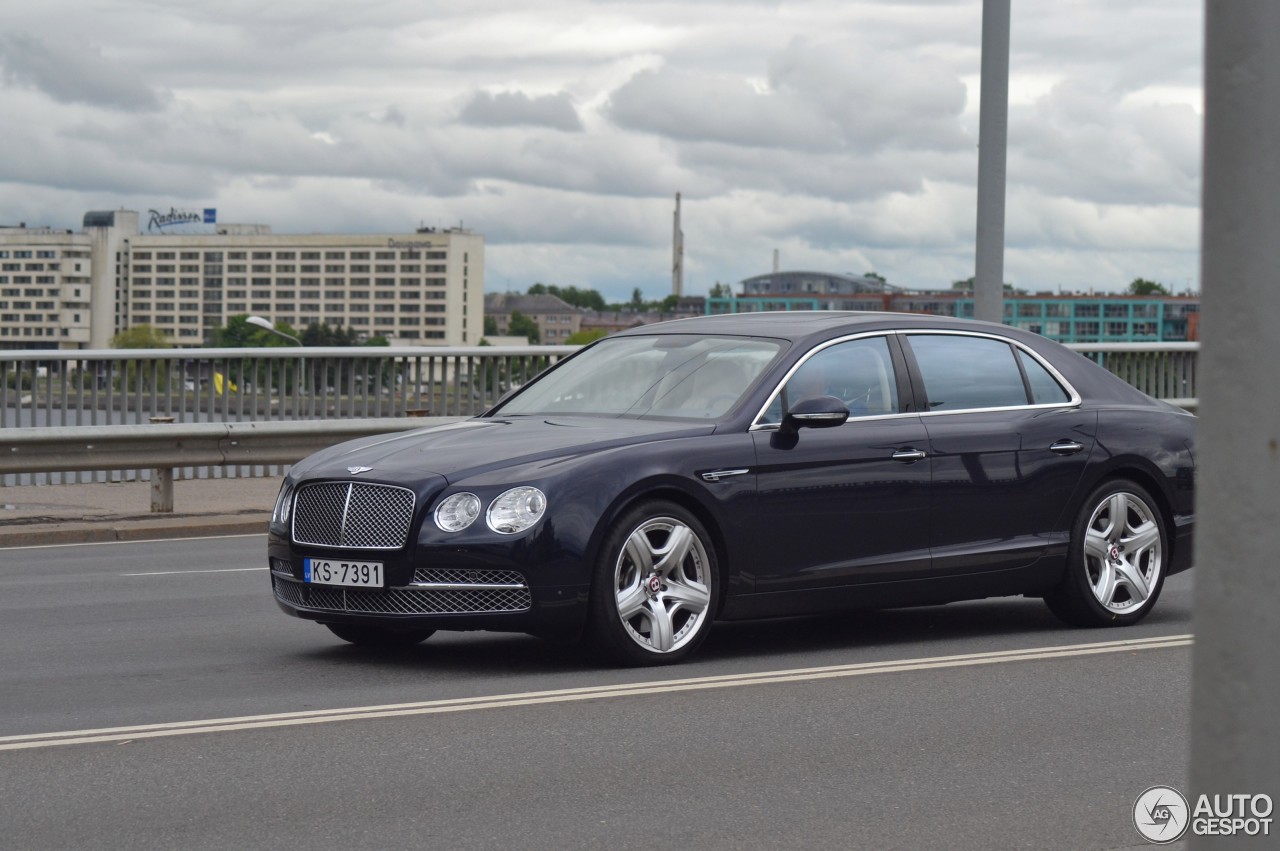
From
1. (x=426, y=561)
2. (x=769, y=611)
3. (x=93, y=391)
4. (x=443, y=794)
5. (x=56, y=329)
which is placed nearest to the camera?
(x=443, y=794)

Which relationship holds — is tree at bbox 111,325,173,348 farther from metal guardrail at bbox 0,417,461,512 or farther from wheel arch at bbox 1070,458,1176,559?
wheel arch at bbox 1070,458,1176,559

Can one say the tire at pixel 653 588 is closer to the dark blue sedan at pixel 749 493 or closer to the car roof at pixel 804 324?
the dark blue sedan at pixel 749 493

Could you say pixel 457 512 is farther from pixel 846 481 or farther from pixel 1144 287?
pixel 1144 287

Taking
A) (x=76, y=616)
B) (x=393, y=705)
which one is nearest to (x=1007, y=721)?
(x=393, y=705)

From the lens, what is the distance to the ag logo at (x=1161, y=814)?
17.2 ft

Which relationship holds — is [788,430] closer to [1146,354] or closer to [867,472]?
[867,472]

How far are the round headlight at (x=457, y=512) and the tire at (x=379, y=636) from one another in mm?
1121

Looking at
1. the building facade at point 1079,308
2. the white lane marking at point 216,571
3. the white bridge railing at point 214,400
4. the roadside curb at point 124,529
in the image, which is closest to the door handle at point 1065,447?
the white lane marking at point 216,571

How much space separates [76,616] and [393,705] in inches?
138

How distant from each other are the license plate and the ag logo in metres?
3.35

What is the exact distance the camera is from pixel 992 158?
17047 millimetres

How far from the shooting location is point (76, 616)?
9953mm

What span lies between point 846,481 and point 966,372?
3.64 feet

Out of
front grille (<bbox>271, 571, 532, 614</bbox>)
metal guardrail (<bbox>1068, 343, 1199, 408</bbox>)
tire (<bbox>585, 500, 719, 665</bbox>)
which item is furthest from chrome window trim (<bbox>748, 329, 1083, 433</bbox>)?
metal guardrail (<bbox>1068, 343, 1199, 408</bbox>)
